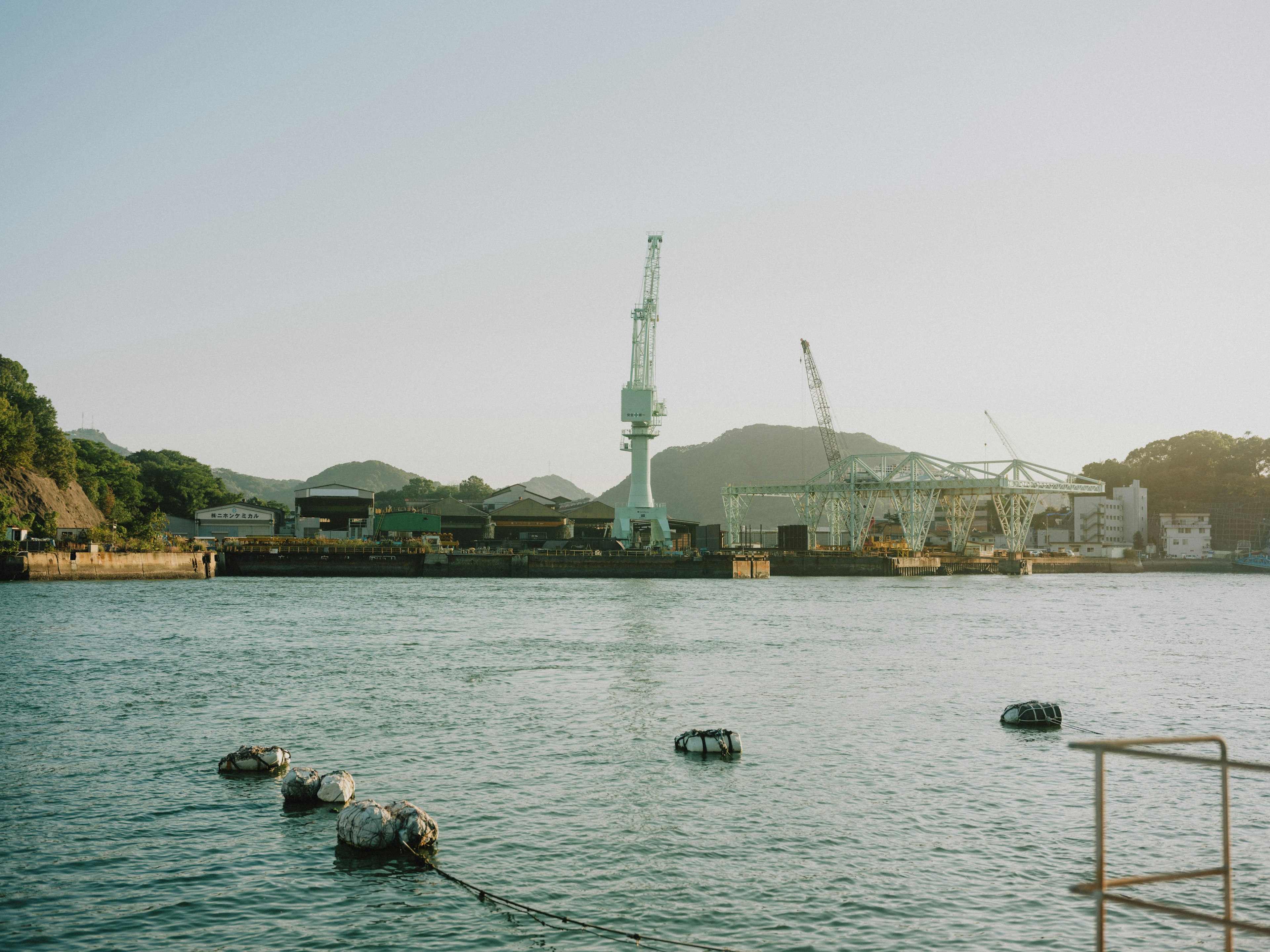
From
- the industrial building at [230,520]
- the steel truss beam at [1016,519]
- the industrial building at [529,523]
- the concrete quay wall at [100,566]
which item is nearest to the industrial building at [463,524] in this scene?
the industrial building at [529,523]

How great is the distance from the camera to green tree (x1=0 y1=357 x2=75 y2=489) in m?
114

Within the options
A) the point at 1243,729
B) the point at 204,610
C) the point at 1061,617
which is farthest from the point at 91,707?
the point at 1061,617

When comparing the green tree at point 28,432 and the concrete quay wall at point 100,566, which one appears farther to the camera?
the green tree at point 28,432

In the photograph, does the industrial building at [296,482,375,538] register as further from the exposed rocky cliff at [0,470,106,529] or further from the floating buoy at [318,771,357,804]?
the floating buoy at [318,771,357,804]

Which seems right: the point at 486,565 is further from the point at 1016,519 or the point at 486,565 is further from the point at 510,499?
the point at 1016,519

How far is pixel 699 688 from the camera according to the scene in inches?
1266

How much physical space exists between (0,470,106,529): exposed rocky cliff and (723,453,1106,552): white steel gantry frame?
11329 cm

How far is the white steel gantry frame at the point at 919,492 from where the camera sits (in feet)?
541

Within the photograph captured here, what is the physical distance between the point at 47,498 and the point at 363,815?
408ft

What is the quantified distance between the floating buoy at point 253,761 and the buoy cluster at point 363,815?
6.03 feet

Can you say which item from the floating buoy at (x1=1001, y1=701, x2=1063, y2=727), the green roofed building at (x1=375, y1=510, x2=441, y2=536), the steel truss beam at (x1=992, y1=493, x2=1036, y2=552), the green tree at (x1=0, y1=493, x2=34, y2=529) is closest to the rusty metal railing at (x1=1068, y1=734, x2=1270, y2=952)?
Result: the floating buoy at (x1=1001, y1=701, x2=1063, y2=727)

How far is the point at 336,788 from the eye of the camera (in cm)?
1766

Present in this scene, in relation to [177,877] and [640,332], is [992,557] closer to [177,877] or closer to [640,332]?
[640,332]

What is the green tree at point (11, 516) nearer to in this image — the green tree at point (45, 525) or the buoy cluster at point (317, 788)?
the green tree at point (45, 525)
